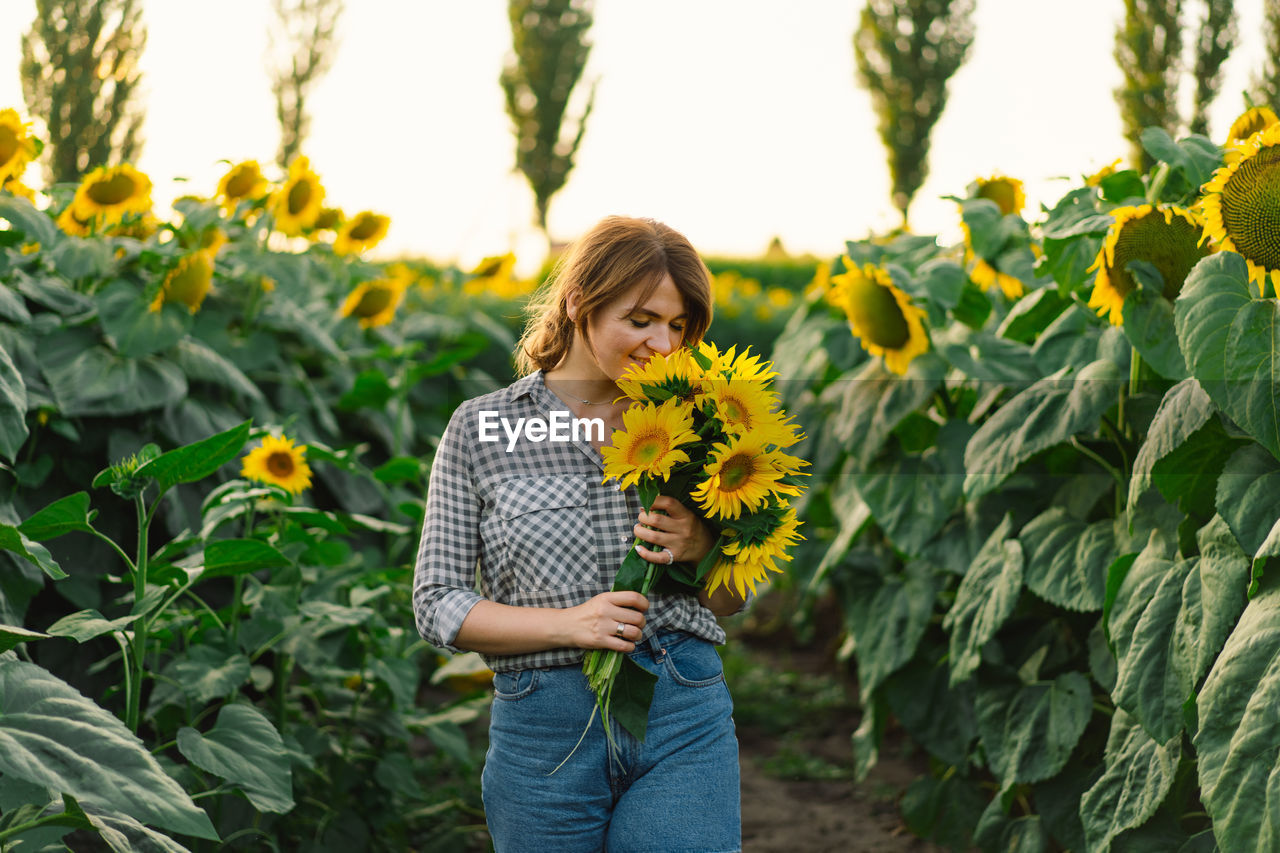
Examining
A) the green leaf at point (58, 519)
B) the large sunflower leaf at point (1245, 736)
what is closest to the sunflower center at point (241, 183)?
the green leaf at point (58, 519)

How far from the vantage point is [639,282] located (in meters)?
1.64

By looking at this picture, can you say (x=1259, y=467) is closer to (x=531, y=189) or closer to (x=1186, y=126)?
(x=1186, y=126)

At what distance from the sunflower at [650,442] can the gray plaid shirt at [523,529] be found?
16 cm

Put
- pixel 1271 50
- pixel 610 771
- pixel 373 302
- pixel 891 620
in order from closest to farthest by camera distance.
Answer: pixel 610 771, pixel 891 620, pixel 373 302, pixel 1271 50

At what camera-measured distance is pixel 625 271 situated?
1636mm

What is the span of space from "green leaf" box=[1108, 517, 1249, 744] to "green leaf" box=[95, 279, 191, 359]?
2.22m

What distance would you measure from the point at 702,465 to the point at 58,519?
42.0 inches

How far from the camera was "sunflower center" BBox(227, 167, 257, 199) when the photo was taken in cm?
334

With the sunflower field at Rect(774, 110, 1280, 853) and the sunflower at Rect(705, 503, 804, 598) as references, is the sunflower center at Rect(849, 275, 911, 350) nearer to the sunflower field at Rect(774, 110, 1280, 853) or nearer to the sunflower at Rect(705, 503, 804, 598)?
the sunflower field at Rect(774, 110, 1280, 853)

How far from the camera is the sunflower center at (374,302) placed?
374 centimetres

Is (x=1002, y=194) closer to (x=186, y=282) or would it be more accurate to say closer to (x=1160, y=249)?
(x=1160, y=249)

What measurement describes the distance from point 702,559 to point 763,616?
13.9 ft

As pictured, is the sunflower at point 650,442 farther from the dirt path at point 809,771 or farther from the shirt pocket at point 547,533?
the dirt path at point 809,771

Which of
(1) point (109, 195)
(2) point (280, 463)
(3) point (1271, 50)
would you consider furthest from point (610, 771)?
(3) point (1271, 50)
